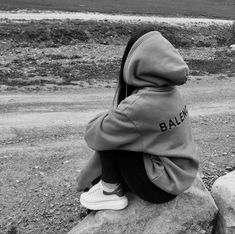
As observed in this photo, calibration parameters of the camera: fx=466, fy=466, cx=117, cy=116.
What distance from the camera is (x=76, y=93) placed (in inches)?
454

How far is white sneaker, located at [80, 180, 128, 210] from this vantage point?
3914mm

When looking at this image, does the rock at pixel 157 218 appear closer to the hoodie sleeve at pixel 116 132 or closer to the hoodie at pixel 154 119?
the hoodie at pixel 154 119

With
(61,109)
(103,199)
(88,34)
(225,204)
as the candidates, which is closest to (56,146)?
(61,109)

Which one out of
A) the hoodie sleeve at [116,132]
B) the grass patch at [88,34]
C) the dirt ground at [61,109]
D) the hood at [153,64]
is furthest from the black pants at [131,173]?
the grass patch at [88,34]

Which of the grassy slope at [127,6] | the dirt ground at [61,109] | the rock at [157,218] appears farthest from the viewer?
the grassy slope at [127,6]

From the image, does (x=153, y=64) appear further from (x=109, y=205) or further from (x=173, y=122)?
(x=109, y=205)

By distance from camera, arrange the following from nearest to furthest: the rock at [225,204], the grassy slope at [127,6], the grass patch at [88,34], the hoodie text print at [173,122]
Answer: the hoodie text print at [173,122] → the rock at [225,204] → the grass patch at [88,34] → the grassy slope at [127,6]

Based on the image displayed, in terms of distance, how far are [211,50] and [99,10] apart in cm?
1192

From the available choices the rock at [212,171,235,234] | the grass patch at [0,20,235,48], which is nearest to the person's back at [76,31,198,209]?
the rock at [212,171,235,234]

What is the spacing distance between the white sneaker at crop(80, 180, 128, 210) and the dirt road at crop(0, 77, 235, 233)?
994mm

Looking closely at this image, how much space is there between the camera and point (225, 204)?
4.20m

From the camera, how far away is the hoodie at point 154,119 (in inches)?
138

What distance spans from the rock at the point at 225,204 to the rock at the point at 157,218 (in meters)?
0.18

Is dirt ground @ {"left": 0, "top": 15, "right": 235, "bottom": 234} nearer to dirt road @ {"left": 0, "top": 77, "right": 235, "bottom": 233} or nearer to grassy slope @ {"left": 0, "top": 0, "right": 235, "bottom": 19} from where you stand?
dirt road @ {"left": 0, "top": 77, "right": 235, "bottom": 233}
